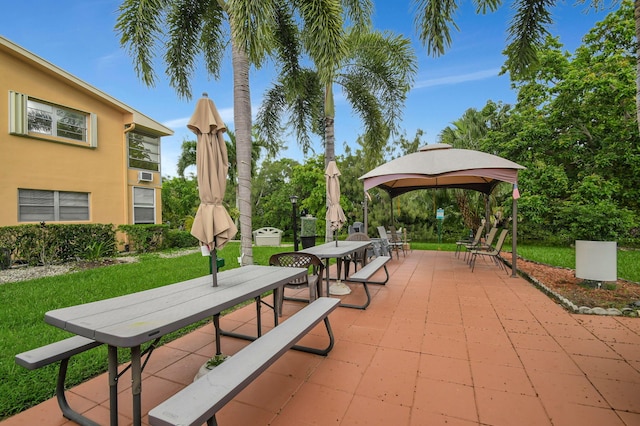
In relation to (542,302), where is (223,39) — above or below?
above

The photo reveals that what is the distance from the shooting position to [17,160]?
971cm

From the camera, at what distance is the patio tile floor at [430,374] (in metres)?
2.20

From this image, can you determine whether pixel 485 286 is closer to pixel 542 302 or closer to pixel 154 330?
pixel 542 302

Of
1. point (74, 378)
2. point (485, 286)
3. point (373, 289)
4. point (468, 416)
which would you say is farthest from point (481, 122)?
point (74, 378)

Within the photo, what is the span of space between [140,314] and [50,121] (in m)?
12.6

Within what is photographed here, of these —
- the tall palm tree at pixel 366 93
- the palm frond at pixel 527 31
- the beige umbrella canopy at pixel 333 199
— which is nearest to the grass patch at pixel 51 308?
the beige umbrella canopy at pixel 333 199

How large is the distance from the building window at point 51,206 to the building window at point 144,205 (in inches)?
77.7

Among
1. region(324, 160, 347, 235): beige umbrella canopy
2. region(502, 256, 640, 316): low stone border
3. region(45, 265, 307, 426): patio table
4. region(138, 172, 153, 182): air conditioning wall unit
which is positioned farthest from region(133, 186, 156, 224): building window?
region(502, 256, 640, 316): low stone border

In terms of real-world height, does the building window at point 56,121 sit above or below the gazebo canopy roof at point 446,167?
above

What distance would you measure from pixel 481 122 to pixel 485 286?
50.6 ft

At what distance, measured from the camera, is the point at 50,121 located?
10742 millimetres

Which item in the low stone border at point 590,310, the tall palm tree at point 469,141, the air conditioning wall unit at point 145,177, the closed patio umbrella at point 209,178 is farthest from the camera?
the tall palm tree at point 469,141

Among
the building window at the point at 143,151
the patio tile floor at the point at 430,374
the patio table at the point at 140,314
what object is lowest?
the patio tile floor at the point at 430,374

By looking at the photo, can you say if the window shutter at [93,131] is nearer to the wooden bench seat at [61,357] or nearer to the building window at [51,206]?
the building window at [51,206]
